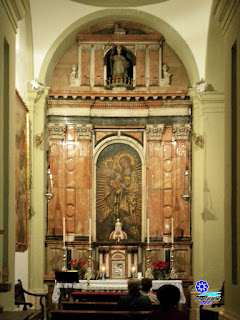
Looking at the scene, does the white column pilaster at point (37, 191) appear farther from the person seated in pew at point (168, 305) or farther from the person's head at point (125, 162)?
the person seated in pew at point (168, 305)

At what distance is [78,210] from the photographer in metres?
18.1

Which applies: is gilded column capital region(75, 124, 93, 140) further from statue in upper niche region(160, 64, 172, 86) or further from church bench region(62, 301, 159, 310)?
church bench region(62, 301, 159, 310)

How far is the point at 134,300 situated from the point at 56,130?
8988 mm

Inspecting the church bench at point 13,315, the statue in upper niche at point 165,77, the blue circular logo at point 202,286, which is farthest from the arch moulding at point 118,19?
the church bench at point 13,315

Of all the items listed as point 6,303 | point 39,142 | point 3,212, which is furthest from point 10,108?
point 39,142

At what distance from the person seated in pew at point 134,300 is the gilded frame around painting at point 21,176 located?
5294 millimetres

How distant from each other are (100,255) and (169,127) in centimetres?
368

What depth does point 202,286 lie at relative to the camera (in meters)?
17.0

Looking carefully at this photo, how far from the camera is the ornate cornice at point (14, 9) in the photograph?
10.2m

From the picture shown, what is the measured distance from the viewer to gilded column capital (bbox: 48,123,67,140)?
59.5ft

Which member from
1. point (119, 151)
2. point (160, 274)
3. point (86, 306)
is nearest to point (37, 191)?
point (119, 151)

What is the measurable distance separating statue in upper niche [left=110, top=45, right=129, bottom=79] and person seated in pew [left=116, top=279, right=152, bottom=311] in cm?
941

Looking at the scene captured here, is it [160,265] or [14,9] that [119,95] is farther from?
[14,9]

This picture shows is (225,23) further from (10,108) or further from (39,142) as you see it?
(39,142)
